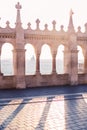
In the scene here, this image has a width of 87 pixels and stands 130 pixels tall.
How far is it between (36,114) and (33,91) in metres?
7.33

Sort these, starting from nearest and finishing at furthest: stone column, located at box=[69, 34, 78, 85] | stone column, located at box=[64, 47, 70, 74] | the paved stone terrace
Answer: the paved stone terrace < stone column, located at box=[69, 34, 78, 85] < stone column, located at box=[64, 47, 70, 74]

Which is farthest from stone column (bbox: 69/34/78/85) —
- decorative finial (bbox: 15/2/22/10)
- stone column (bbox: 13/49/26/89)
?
decorative finial (bbox: 15/2/22/10)

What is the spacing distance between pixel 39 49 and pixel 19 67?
2370 mm

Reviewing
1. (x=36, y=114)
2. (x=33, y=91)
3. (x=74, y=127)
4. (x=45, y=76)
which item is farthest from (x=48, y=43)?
(x=74, y=127)

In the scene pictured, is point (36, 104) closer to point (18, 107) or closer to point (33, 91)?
point (18, 107)

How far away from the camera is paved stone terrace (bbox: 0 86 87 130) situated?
11.9 meters

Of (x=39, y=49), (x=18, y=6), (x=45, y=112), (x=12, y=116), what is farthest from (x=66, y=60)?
(x=12, y=116)

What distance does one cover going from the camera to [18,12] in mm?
22922

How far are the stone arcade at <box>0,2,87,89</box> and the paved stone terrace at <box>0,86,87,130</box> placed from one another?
4.29 metres

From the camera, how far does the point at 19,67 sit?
902 inches

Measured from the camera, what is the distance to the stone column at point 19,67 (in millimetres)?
22781

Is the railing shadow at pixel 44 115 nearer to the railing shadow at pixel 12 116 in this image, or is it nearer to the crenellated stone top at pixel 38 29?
the railing shadow at pixel 12 116

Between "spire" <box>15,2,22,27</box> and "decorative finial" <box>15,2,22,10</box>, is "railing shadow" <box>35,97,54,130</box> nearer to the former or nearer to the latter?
"spire" <box>15,2,22,27</box>

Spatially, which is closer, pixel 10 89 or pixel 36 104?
pixel 36 104
